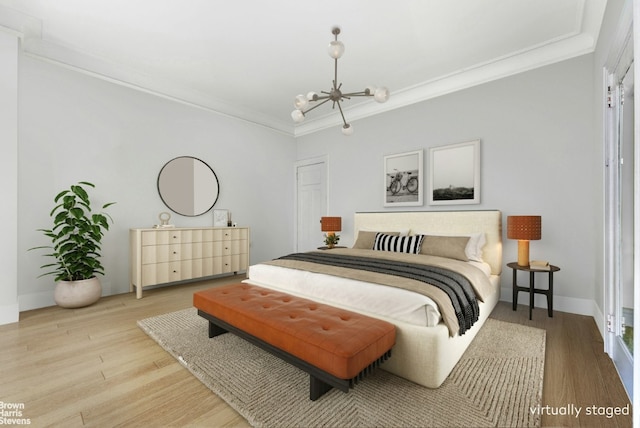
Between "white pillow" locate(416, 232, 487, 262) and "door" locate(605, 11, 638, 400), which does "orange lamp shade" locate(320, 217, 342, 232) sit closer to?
"white pillow" locate(416, 232, 487, 262)

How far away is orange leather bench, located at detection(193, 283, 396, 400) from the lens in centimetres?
148

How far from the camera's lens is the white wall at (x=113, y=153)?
323 centimetres

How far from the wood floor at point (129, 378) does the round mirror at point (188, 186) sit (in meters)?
1.97

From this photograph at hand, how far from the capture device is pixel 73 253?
3.21 metres

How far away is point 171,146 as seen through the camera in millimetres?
4352

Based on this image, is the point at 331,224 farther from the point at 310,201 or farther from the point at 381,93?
the point at 381,93

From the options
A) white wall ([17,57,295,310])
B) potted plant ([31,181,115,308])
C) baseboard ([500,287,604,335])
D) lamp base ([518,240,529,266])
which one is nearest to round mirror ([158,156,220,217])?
white wall ([17,57,295,310])

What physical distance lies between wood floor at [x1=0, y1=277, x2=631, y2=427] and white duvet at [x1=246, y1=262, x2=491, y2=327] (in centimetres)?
78

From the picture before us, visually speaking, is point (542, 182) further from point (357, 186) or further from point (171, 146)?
point (171, 146)

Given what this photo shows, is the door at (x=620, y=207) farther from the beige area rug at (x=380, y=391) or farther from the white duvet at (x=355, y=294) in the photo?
the white duvet at (x=355, y=294)

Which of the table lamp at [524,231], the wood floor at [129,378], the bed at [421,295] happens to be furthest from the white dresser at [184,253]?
the table lamp at [524,231]

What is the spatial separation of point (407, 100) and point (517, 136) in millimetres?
Answer: 1605

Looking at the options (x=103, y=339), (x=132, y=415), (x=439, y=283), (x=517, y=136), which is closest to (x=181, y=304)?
(x=103, y=339)

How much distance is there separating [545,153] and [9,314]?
5.87 m
